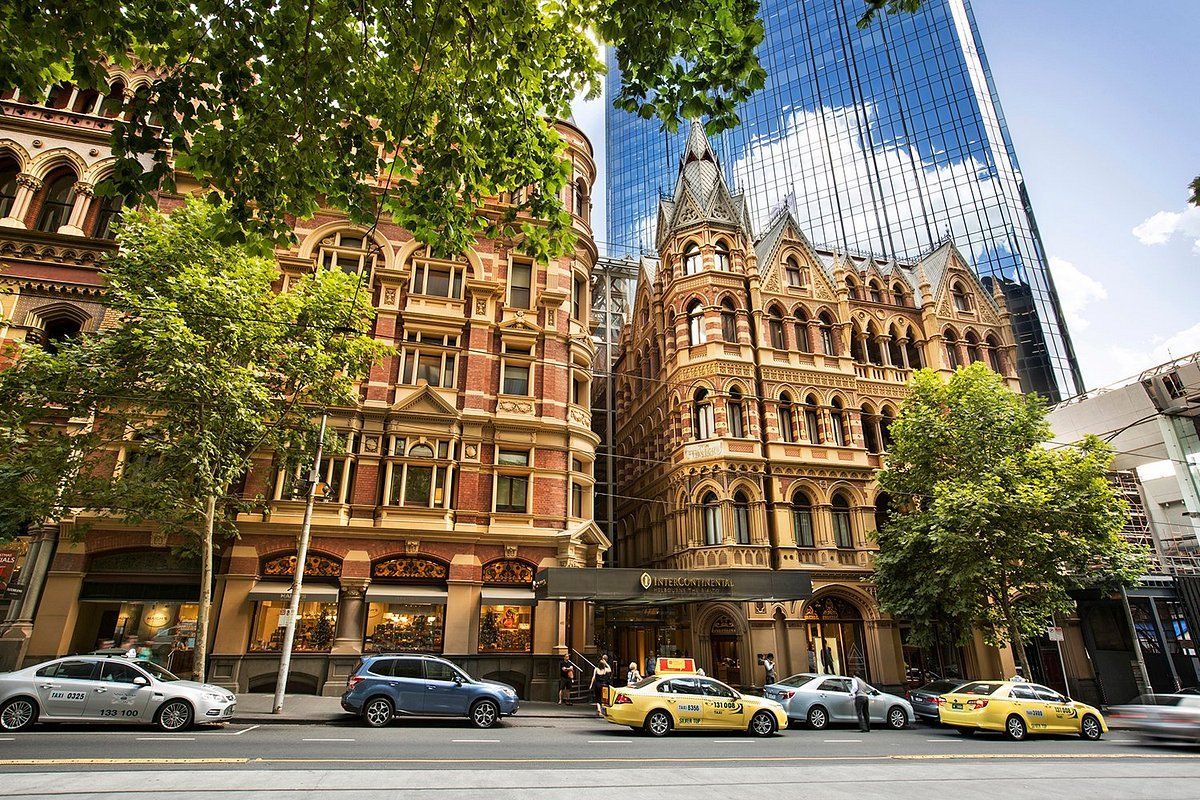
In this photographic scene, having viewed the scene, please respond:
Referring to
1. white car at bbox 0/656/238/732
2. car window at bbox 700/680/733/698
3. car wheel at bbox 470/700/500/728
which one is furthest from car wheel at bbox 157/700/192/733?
car window at bbox 700/680/733/698

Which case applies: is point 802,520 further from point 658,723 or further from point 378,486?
point 378,486

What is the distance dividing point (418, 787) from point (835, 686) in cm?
1423

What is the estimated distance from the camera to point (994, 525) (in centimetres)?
2130

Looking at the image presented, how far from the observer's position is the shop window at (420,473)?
22453 mm

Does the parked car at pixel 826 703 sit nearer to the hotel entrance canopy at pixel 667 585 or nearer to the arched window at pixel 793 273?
the hotel entrance canopy at pixel 667 585

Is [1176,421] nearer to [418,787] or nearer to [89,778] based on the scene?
[418,787]

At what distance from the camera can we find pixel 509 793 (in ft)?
25.2

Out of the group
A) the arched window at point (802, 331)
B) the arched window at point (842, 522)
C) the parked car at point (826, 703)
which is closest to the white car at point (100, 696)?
the parked car at point (826, 703)

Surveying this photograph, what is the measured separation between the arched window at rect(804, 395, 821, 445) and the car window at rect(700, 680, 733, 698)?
1621cm

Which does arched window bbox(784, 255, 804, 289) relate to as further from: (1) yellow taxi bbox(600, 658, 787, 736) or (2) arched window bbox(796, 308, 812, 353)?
(1) yellow taxi bbox(600, 658, 787, 736)

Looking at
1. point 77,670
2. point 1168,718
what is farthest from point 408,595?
point 1168,718

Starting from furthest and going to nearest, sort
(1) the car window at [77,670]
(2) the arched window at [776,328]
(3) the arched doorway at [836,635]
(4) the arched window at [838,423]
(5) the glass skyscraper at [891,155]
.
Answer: (5) the glass skyscraper at [891,155], (2) the arched window at [776,328], (4) the arched window at [838,423], (3) the arched doorway at [836,635], (1) the car window at [77,670]

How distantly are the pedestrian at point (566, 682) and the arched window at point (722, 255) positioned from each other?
67.7ft

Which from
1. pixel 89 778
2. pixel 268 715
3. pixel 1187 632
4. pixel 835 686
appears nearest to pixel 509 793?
pixel 89 778
